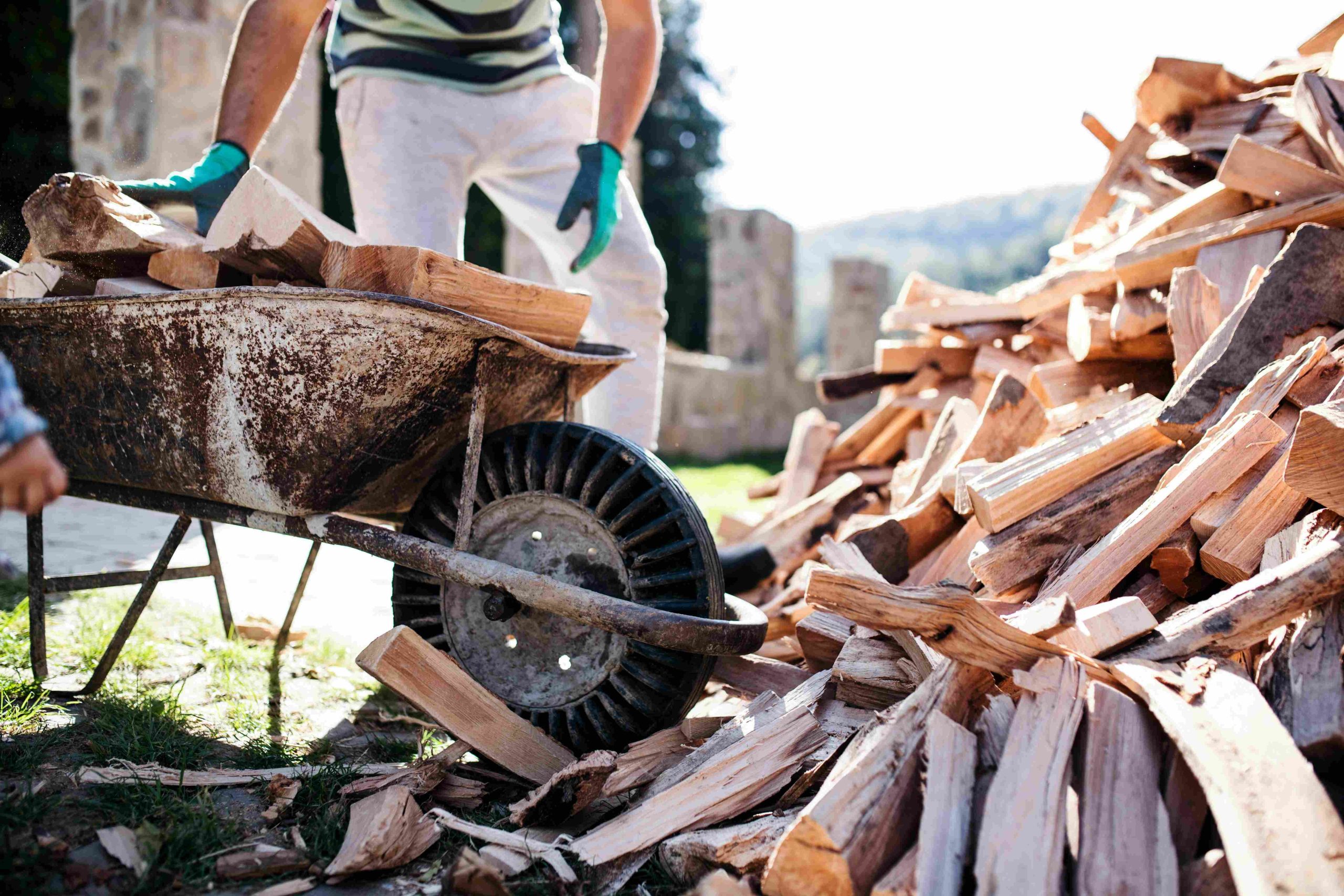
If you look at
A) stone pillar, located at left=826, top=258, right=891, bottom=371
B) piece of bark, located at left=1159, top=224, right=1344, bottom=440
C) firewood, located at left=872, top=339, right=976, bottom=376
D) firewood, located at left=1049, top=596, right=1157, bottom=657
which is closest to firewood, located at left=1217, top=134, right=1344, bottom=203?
piece of bark, located at left=1159, top=224, right=1344, bottom=440

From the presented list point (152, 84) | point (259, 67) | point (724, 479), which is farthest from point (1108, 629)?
point (152, 84)

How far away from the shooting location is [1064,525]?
74.9 inches

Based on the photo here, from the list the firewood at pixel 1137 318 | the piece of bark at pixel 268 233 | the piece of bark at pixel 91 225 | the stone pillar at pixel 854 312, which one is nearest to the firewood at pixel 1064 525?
the firewood at pixel 1137 318

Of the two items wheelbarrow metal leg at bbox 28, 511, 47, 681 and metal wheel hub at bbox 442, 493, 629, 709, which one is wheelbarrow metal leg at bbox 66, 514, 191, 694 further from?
metal wheel hub at bbox 442, 493, 629, 709

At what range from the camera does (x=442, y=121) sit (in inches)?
101

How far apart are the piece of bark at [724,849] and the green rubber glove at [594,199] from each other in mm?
1553

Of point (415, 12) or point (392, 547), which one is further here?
point (415, 12)

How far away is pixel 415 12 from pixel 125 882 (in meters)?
2.20

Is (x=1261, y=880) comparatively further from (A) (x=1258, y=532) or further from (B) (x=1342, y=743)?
(A) (x=1258, y=532)

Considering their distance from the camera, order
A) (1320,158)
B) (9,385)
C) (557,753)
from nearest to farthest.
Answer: (9,385) < (557,753) < (1320,158)

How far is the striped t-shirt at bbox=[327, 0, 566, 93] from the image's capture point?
256 cm

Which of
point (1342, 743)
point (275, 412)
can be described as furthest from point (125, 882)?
point (1342, 743)

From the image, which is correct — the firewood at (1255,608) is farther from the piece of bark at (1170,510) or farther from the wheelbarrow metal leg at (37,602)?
the wheelbarrow metal leg at (37,602)


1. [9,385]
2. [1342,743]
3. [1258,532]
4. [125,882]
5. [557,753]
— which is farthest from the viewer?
[557,753]
